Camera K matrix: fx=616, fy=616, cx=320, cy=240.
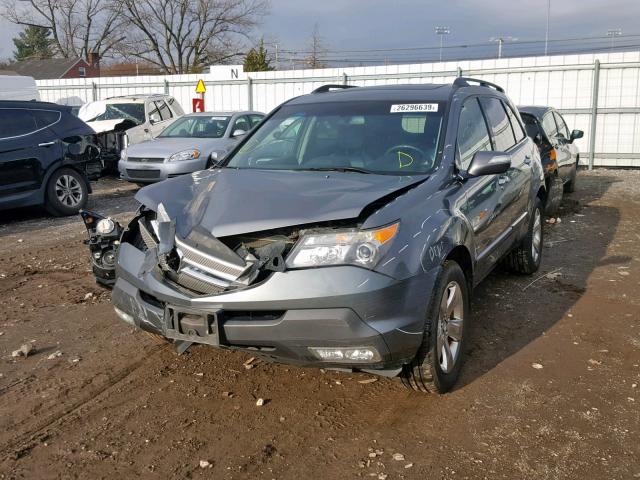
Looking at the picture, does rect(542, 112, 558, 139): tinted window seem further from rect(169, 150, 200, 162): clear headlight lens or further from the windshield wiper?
the windshield wiper

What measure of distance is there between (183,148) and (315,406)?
27.8ft

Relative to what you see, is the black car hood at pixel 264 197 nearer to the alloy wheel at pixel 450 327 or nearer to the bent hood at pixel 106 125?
the alloy wheel at pixel 450 327

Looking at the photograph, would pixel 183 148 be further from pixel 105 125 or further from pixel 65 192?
pixel 105 125

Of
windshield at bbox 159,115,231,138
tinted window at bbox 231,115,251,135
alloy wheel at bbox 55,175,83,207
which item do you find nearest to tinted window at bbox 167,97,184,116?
windshield at bbox 159,115,231,138

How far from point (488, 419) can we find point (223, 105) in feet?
57.0

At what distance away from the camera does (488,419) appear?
327 cm

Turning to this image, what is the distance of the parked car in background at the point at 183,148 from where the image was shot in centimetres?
1091

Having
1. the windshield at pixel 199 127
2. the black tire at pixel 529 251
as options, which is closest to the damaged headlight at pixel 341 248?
the black tire at pixel 529 251

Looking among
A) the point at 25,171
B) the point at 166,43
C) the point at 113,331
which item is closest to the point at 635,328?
Answer: the point at 113,331

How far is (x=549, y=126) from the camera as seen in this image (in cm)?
974

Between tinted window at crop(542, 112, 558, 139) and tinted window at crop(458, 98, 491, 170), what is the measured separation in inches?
196

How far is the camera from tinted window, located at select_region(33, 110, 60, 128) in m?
9.04

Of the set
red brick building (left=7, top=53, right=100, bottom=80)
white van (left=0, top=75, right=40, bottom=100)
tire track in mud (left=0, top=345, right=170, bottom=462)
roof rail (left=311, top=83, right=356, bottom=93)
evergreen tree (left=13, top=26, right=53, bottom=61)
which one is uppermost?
evergreen tree (left=13, top=26, right=53, bottom=61)

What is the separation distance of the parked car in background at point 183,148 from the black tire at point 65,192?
1562 mm
